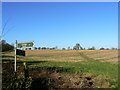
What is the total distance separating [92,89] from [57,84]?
1.29 m

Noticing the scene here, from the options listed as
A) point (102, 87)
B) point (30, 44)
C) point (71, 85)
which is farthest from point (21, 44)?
point (102, 87)

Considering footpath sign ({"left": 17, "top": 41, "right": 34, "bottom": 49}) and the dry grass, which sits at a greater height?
footpath sign ({"left": 17, "top": 41, "right": 34, "bottom": 49})

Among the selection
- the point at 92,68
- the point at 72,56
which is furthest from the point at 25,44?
the point at 72,56

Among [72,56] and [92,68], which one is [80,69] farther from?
[72,56]

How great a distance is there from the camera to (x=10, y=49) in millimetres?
8648

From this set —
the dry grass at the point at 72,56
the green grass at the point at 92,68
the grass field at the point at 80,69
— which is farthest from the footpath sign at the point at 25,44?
the dry grass at the point at 72,56

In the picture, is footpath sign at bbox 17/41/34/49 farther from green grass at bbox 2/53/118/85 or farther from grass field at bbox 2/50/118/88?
green grass at bbox 2/53/118/85

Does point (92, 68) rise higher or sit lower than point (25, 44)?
lower

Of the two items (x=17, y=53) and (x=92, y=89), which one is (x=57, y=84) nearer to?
(x=92, y=89)

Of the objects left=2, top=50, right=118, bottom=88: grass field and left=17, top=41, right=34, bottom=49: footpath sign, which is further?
left=2, top=50, right=118, bottom=88: grass field

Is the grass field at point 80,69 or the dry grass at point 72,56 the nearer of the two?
the grass field at point 80,69

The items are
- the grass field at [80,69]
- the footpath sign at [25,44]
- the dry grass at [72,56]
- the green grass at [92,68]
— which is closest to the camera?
the footpath sign at [25,44]

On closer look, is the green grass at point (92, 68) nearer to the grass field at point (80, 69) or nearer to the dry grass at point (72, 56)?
the grass field at point (80, 69)

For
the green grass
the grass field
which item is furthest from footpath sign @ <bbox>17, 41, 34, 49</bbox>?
the green grass
